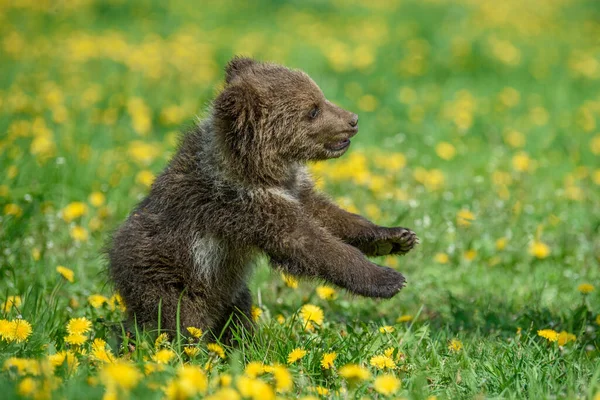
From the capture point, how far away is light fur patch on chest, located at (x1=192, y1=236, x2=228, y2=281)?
3938mm

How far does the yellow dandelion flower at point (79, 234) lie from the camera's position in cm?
533

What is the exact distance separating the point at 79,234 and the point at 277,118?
199 centimetres

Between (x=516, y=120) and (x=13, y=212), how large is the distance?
5.18 meters

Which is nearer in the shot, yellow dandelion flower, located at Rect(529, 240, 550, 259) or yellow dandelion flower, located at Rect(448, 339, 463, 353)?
yellow dandelion flower, located at Rect(448, 339, 463, 353)

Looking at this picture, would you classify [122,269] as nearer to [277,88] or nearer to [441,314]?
[277,88]

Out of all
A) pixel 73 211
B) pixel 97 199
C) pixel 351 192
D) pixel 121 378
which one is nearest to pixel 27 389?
pixel 121 378

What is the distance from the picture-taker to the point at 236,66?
14.1ft

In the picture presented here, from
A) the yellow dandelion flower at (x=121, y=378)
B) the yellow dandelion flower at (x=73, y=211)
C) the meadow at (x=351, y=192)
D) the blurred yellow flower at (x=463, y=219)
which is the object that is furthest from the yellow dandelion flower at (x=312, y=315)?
the yellow dandelion flower at (x=73, y=211)

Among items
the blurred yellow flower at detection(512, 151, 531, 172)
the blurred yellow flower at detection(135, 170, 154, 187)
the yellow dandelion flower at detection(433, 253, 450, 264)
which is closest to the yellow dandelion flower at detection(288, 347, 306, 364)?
the yellow dandelion flower at detection(433, 253, 450, 264)

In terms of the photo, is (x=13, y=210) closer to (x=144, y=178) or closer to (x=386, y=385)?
(x=144, y=178)

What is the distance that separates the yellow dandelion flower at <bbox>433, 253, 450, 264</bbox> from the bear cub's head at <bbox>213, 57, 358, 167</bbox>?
1531 mm

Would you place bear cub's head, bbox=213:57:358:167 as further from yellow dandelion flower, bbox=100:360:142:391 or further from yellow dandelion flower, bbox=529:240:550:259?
yellow dandelion flower, bbox=529:240:550:259

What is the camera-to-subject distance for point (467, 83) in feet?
32.1

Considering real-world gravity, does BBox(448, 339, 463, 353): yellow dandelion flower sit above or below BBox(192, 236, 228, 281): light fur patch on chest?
above
